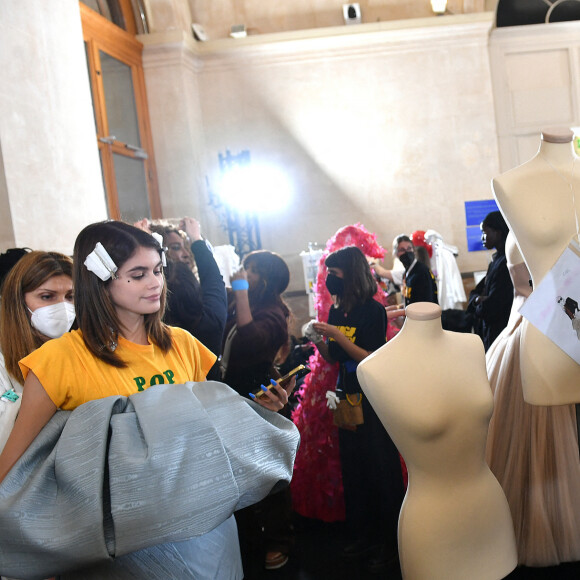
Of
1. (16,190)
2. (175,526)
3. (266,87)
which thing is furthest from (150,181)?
(175,526)

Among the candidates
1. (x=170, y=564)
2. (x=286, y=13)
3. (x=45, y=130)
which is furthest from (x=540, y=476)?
(x=286, y=13)

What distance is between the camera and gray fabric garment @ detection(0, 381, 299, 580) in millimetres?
1296

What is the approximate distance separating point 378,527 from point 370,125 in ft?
21.3

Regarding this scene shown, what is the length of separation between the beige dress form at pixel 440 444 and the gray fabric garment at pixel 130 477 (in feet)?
1.49

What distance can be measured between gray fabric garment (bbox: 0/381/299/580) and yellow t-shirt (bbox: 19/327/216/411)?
2.8 inches

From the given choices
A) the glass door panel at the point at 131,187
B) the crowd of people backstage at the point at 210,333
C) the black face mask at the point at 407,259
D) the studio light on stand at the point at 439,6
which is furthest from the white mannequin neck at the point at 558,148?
the studio light on stand at the point at 439,6

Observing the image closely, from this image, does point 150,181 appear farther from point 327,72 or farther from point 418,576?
point 418,576

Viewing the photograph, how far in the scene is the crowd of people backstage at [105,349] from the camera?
4.96ft

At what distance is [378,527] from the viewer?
312 cm

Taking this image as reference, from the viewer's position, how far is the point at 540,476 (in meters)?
2.68

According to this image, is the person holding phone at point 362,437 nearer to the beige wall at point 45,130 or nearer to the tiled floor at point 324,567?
the tiled floor at point 324,567

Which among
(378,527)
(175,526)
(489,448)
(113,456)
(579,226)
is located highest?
(579,226)

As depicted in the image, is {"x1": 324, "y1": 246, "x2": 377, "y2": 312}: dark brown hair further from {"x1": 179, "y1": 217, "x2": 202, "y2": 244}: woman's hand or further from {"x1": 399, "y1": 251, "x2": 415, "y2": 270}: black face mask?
{"x1": 399, "y1": 251, "x2": 415, "y2": 270}: black face mask

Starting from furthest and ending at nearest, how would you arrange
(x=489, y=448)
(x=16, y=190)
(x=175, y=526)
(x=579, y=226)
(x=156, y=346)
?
(x=16, y=190)
(x=489, y=448)
(x=579, y=226)
(x=156, y=346)
(x=175, y=526)
